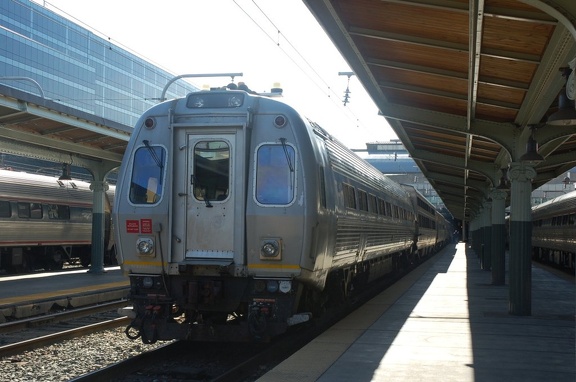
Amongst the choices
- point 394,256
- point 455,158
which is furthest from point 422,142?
point 394,256

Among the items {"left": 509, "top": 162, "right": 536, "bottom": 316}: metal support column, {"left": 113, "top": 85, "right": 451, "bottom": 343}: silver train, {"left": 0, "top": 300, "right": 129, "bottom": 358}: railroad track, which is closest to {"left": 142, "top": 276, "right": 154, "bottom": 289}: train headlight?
{"left": 113, "top": 85, "right": 451, "bottom": 343}: silver train

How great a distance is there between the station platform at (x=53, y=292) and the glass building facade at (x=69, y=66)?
4390cm

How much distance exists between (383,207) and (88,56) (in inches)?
2585

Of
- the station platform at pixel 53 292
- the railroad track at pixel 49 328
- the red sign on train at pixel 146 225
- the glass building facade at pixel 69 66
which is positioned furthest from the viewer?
the glass building facade at pixel 69 66

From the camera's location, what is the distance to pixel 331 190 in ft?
32.5

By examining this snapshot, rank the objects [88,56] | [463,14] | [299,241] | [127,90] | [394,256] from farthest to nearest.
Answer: [127,90], [88,56], [394,256], [299,241], [463,14]

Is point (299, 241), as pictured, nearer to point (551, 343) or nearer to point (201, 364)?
point (201, 364)

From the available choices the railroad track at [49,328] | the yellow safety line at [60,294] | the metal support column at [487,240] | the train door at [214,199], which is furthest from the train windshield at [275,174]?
the metal support column at [487,240]

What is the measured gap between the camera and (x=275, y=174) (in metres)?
8.88

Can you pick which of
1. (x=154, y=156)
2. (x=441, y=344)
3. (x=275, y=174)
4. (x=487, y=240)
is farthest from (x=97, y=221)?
(x=441, y=344)

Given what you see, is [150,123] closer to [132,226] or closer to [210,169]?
[210,169]

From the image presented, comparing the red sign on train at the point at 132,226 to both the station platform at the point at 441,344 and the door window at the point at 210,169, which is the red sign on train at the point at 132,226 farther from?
the station platform at the point at 441,344

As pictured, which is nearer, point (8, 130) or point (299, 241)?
point (299, 241)

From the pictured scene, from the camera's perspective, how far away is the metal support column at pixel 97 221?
21969 millimetres
